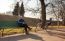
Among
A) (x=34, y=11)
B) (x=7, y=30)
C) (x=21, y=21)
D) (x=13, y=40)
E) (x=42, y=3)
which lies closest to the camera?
(x=13, y=40)

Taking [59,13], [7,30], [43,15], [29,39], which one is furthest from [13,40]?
[59,13]

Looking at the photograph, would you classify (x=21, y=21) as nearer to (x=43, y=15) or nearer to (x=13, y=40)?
(x=13, y=40)

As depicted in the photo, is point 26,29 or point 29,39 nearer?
point 29,39

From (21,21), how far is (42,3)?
6533 millimetres

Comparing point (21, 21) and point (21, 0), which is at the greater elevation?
point (21, 0)

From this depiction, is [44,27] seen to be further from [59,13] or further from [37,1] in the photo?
[59,13]

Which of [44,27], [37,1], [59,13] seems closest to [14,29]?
[44,27]

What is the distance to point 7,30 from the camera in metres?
21.4

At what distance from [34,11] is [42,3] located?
2.92m

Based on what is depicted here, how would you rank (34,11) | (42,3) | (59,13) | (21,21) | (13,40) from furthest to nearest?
(59,13), (34,11), (42,3), (21,21), (13,40)

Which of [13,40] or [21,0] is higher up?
[21,0]

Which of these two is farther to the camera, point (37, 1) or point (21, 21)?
point (37, 1)

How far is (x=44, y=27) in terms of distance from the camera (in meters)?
22.1

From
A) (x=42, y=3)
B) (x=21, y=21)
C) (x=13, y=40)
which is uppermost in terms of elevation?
(x=42, y=3)
